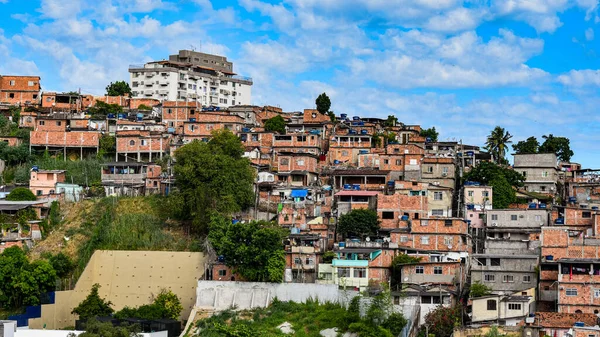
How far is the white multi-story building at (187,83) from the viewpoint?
270 ft

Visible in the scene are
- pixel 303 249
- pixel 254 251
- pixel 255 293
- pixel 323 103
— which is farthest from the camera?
pixel 323 103

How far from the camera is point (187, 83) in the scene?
272 ft

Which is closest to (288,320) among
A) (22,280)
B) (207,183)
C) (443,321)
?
(443,321)

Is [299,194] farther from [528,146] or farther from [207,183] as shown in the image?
[528,146]

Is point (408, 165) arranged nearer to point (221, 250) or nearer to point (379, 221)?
point (379, 221)

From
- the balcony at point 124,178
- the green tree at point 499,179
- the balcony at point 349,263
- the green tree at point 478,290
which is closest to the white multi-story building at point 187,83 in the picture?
the balcony at point 124,178

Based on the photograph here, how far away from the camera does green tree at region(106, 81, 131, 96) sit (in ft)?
260

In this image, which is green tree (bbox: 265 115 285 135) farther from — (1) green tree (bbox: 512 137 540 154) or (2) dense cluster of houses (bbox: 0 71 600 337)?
(1) green tree (bbox: 512 137 540 154)

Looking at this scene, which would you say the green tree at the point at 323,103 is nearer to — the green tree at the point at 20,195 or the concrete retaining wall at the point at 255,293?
the green tree at the point at 20,195

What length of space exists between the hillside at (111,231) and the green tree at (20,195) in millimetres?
1988

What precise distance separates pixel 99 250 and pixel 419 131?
91.0 ft

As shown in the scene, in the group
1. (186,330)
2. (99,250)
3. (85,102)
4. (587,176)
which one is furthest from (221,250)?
(85,102)

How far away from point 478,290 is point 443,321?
259cm

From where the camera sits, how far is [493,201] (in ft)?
180
